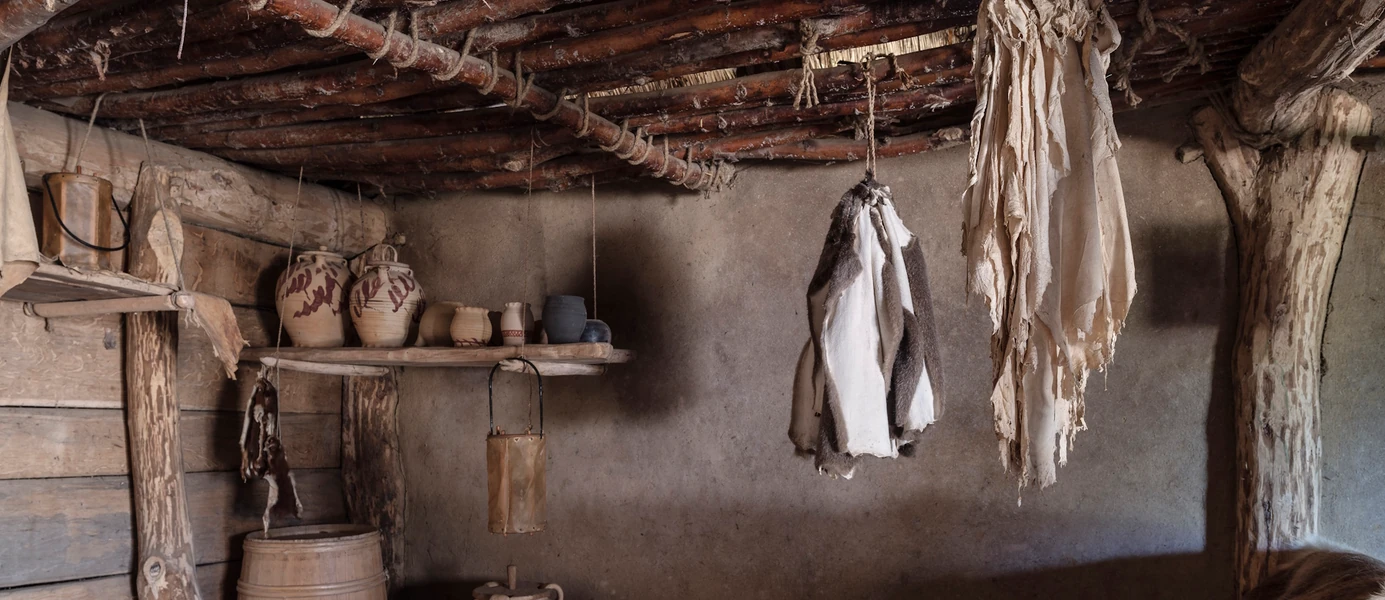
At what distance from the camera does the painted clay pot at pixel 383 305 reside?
3209mm

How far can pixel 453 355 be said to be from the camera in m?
3.03

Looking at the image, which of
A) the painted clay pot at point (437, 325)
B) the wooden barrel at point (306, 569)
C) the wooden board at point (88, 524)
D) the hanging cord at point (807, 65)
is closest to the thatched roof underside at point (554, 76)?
the hanging cord at point (807, 65)

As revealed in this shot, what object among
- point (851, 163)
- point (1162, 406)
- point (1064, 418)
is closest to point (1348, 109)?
point (1162, 406)

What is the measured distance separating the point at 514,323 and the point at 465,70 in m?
1.05

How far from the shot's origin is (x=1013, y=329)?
65.9 inches

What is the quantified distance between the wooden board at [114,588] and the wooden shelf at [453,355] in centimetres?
67

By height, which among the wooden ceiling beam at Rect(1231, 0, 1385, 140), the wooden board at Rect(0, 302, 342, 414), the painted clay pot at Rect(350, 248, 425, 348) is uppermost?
the wooden ceiling beam at Rect(1231, 0, 1385, 140)

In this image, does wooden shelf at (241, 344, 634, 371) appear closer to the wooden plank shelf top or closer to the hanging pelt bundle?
the wooden plank shelf top

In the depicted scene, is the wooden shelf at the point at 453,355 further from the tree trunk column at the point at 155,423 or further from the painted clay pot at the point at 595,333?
the tree trunk column at the point at 155,423

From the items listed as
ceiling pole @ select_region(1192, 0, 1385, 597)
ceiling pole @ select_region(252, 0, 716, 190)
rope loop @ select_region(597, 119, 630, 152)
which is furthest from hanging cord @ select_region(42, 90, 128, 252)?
ceiling pole @ select_region(1192, 0, 1385, 597)

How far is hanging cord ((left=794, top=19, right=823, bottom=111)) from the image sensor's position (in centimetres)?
218

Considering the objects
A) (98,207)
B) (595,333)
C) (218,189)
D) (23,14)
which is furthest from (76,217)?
(595,333)

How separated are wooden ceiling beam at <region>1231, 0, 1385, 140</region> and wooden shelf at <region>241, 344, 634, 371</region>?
6.01 feet

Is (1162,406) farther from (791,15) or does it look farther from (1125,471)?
(791,15)
